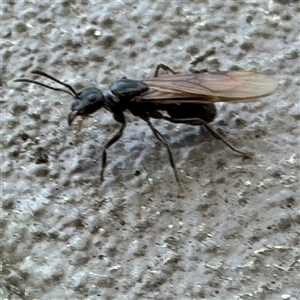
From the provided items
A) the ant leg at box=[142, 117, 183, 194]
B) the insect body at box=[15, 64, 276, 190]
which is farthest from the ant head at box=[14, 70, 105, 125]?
the ant leg at box=[142, 117, 183, 194]

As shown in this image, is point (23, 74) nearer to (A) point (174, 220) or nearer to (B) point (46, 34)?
(B) point (46, 34)

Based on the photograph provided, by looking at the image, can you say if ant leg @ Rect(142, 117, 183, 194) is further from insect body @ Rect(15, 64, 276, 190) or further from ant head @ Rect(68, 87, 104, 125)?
ant head @ Rect(68, 87, 104, 125)

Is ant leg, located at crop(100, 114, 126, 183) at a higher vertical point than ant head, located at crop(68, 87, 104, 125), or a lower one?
lower

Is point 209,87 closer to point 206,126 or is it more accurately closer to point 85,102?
point 206,126

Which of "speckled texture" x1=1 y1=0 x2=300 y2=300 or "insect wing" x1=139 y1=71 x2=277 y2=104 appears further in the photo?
"insect wing" x1=139 y1=71 x2=277 y2=104

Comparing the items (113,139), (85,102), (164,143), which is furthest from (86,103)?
(164,143)

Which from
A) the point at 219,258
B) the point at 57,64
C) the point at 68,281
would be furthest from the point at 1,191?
the point at 219,258
